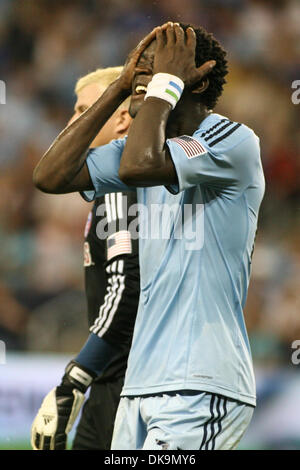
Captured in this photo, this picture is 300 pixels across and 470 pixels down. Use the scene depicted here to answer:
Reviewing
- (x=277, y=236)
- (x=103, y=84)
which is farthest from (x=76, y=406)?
(x=277, y=236)

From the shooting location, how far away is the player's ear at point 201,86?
251cm

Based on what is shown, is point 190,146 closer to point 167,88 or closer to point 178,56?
point 167,88

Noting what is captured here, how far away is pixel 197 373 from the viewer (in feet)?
7.16

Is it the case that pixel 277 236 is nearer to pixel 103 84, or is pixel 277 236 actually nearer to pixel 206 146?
pixel 103 84

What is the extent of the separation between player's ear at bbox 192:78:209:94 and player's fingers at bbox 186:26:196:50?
0.14 m

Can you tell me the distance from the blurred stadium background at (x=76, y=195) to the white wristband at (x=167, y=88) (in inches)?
135

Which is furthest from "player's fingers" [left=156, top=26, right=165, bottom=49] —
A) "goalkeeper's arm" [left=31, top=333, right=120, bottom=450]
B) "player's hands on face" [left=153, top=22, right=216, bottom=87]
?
"goalkeeper's arm" [left=31, top=333, right=120, bottom=450]

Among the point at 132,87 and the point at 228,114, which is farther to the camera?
the point at 228,114

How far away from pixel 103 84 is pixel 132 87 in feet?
5.20

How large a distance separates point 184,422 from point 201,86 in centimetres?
112

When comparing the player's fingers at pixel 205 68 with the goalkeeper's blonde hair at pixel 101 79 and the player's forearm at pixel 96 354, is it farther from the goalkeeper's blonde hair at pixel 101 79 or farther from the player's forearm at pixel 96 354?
the goalkeeper's blonde hair at pixel 101 79

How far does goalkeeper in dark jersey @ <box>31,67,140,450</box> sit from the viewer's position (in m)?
3.18

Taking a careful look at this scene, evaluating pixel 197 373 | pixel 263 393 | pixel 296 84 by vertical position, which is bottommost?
pixel 263 393

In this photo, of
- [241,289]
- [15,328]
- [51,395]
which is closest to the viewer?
[241,289]
